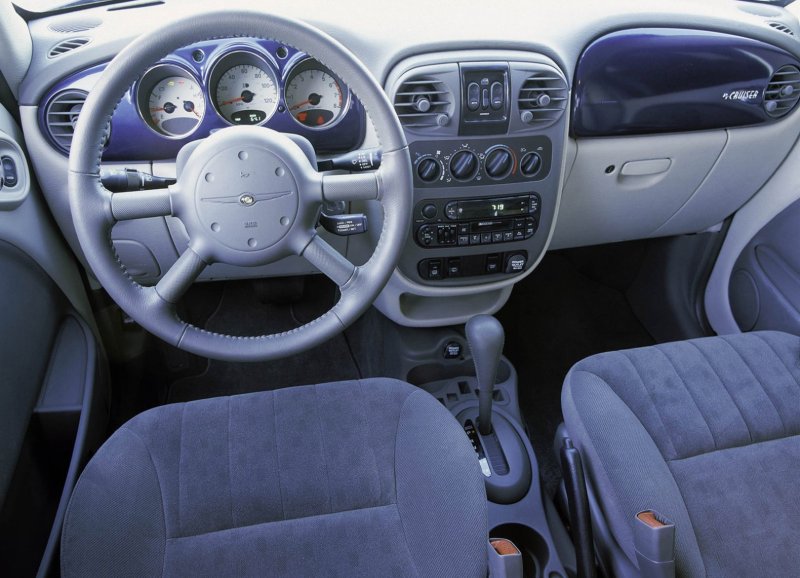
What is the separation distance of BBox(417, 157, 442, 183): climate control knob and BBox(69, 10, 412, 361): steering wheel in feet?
0.82

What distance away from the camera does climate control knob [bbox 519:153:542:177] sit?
119 centimetres

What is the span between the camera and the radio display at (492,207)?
1.22m

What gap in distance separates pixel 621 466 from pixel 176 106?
Answer: 1.00m

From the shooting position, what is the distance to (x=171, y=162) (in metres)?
1.11

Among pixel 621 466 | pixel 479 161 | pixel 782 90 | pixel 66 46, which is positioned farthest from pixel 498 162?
pixel 66 46

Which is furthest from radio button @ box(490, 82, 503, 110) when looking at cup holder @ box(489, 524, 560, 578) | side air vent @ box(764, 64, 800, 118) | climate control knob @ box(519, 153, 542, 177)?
cup holder @ box(489, 524, 560, 578)

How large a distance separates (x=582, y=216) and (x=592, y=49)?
41 cm

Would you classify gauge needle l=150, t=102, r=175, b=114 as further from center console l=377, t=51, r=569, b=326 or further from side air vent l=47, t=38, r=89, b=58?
center console l=377, t=51, r=569, b=326

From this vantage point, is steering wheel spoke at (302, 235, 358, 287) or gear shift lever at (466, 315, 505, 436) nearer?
steering wheel spoke at (302, 235, 358, 287)

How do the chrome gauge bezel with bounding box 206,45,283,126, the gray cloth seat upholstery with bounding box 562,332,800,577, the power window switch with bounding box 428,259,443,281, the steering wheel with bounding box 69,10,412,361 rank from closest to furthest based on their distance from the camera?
the steering wheel with bounding box 69,10,412,361 → the gray cloth seat upholstery with bounding box 562,332,800,577 → the chrome gauge bezel with bounding box 206,45,283,126 → the power window switch with bounding box 428,259,443,281

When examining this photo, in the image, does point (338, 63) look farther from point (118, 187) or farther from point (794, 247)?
point (794, 247)

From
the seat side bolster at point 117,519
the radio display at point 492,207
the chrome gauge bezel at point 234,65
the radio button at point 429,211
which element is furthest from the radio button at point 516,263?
the seat side bolster at point 117,519

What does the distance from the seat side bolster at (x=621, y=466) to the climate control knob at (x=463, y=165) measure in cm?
45

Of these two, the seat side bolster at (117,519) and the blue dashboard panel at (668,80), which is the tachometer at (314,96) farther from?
the seat side bolster at (117,519)
